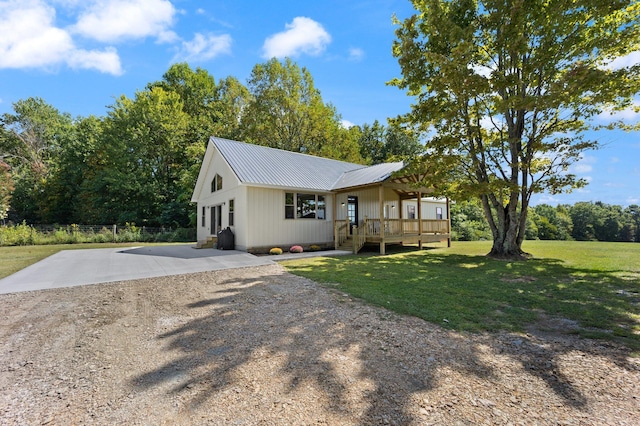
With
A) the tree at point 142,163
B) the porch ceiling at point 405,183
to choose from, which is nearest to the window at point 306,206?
the porch ceiling at point 405,183

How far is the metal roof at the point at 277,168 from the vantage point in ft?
41.9

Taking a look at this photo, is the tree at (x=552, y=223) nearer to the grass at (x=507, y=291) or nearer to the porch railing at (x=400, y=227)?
the porch railing at (x=400, y=227)

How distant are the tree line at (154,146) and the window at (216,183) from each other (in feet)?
27.9

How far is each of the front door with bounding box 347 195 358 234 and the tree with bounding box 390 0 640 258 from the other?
4.47 meters

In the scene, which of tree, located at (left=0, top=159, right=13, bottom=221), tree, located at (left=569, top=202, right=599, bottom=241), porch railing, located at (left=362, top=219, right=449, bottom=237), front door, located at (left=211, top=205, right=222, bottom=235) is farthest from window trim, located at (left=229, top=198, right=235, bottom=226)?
tree, located at (left=569, top=202, right=599, bottom=241)

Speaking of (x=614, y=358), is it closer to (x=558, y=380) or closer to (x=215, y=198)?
(x=558, y=380)

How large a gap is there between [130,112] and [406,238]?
1073 inches

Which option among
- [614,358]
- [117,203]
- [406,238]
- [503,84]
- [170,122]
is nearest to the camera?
[614,358]

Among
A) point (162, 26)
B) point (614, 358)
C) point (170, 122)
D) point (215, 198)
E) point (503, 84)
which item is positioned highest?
point (170, 122)

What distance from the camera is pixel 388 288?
6.19 meters

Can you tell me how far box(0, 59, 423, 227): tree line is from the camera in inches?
1003

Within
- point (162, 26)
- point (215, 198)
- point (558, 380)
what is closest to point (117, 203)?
point (215, 198)

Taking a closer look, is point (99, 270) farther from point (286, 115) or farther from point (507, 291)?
point (286, 115)

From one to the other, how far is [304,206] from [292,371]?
37.1ft
